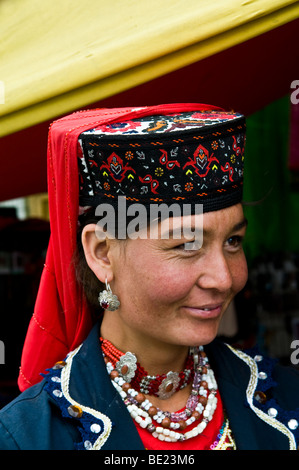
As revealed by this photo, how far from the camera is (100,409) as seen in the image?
132 cm

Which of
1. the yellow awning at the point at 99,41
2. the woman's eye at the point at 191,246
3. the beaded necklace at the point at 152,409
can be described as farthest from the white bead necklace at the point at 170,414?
the yellow awning at the point at 99,41

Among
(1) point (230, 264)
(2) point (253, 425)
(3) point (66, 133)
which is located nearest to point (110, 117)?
(3) point (66, 133)

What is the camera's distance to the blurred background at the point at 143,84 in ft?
4.19

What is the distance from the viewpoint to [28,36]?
134cm

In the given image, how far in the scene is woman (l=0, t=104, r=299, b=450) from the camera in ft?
4.10

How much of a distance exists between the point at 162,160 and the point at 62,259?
0.35m

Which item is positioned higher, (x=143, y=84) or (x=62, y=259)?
(x=143, y=84)

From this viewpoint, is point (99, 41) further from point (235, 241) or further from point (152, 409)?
point (152, 409)

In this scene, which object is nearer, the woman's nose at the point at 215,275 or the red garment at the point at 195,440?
the woman's nose at the point at 215,275

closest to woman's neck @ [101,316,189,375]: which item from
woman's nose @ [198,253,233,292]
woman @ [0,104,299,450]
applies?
woman @ [0,104,299,450]

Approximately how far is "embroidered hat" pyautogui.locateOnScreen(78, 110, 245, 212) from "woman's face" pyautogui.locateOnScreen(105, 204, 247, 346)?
2.7 inches

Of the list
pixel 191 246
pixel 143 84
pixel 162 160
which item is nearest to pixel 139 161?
pixel 162 160

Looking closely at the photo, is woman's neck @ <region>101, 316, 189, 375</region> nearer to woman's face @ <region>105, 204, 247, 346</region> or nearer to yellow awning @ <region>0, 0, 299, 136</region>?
woman's face @ <region>105, 204, 247, 346</region>

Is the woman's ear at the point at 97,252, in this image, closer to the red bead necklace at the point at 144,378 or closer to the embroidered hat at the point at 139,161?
the embroidered hat at the point at 139,161
